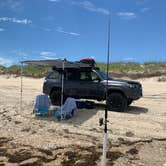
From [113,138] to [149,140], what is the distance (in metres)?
1.05

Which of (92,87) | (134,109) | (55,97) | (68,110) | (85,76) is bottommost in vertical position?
(134,109)

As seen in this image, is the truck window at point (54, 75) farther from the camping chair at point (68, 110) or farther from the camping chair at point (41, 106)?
the camping chair at point (68, 110)

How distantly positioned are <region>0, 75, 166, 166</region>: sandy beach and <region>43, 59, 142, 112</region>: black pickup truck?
621 millimetres

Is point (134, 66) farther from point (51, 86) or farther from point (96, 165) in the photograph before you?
point (96, 165)

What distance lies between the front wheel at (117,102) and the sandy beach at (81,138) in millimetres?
408

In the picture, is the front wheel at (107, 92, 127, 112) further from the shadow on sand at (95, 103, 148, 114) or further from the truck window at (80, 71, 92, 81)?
the truck window at (80, 71, 92, 81)

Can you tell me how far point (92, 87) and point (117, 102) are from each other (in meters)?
1.49

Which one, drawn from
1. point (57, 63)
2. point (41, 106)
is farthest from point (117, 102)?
point (41, 106)

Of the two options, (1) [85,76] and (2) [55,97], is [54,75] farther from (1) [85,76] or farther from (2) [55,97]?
(1) [85,76]

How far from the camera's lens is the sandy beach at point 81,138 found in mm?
8734

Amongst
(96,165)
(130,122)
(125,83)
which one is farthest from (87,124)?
(96,165)

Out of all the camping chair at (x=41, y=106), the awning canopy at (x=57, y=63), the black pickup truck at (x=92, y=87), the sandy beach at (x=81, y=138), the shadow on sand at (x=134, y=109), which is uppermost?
the awning canopy at (x=57, y=63)

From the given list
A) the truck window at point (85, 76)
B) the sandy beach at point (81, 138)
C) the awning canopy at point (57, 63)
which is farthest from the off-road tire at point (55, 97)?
the sandy beach at point (81, 138)

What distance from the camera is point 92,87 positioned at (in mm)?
16438
